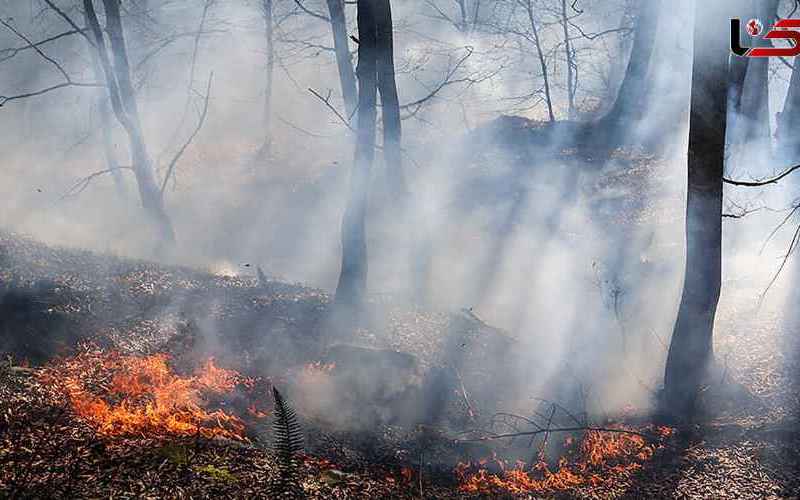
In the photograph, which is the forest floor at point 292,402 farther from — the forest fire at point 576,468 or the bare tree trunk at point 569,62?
the bare tree trunk at point 569,62

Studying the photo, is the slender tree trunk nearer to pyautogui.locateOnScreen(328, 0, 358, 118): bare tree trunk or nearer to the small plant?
pyautogui.locateOnScreen(328, 0, 358, 118): bare tree trunk

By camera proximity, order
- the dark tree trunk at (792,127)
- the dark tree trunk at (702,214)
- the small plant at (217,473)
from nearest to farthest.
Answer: the small plant at (217,473) → the dark tree trunk at (702,214) → the dark tree trunk at (792,127)

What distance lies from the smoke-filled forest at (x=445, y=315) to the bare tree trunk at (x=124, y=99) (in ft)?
0.21

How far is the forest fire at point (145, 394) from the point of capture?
16.8 ft

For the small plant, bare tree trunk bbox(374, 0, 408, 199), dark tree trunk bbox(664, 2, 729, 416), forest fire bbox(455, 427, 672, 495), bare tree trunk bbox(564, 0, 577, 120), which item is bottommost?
forest fire bbox(455, 427, 672, 495)

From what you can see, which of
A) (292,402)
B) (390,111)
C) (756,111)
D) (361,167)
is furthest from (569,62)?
(292,402)

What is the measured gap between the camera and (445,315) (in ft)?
29.5

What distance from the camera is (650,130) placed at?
56.6 ft

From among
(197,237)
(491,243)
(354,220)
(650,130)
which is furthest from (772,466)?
(197,237)

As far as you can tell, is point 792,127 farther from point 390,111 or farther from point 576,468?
point 576,468

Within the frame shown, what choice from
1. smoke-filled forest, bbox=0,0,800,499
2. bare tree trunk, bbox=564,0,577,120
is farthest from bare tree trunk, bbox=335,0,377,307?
bare tree trunk, bbox=564,0,577,120

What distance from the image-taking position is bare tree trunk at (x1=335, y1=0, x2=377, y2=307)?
25.8ft

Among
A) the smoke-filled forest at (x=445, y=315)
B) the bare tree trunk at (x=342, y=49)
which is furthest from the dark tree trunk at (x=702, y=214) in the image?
the bare tree trunk at (x=342, y=49)

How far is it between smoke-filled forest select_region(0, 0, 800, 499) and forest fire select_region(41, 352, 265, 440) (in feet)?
0.11
